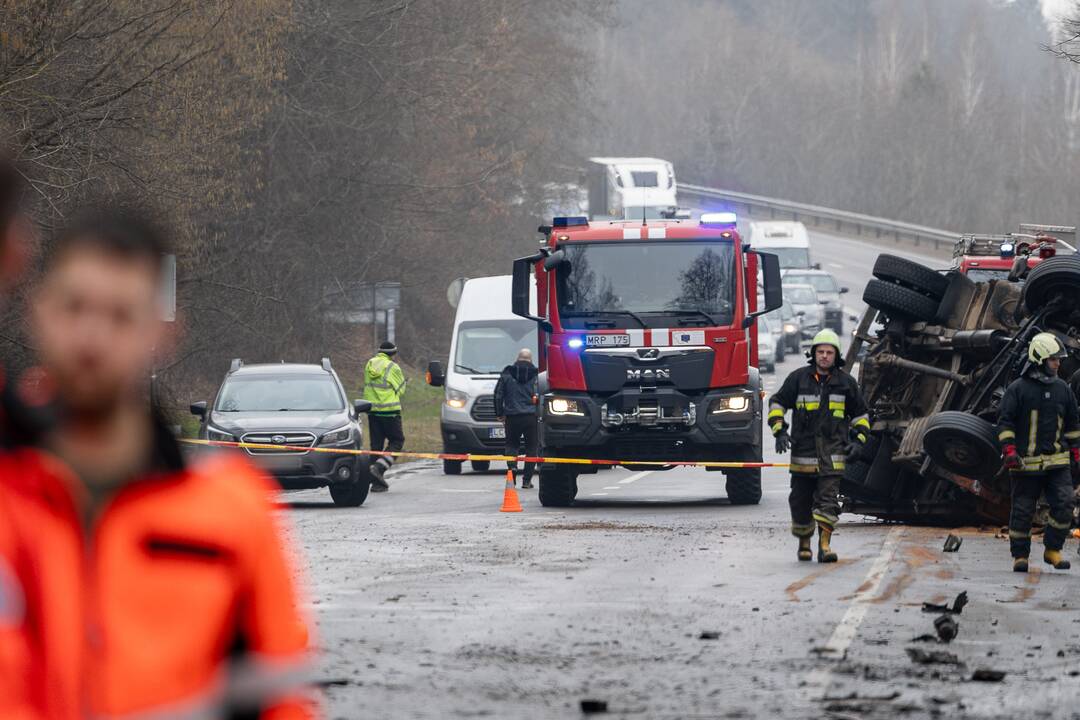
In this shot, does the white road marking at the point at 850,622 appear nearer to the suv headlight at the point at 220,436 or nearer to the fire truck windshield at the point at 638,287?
the fire truck windshield at the point at 638,287

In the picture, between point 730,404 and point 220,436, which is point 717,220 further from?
point 220,436

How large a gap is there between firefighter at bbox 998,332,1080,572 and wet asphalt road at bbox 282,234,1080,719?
38 centimetres

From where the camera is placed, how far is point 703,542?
53.6 feet

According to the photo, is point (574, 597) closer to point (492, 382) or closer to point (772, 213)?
point (492, 382)

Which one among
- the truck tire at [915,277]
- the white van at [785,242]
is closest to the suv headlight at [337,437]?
the truck tire at [915,277]

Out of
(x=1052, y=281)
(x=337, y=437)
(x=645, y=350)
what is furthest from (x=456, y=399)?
(x=1052, y=281)

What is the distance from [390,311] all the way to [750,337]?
21.7m

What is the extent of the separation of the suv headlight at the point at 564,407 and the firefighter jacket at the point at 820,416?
18.8 ft

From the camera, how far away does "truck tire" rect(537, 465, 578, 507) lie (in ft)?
68.2

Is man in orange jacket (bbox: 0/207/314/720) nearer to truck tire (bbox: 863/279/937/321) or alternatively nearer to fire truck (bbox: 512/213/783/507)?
truck tire (bbox: 863/279/937/321)

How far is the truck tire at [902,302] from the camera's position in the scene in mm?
18016

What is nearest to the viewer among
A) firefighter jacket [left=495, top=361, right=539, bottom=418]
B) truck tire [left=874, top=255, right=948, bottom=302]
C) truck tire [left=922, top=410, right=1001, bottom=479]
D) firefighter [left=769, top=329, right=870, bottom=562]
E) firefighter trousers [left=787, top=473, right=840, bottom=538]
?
firefighter trousers [left=787, top=473, right=840, bottom=538]

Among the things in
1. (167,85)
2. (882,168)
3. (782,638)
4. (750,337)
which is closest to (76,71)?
(167,85)

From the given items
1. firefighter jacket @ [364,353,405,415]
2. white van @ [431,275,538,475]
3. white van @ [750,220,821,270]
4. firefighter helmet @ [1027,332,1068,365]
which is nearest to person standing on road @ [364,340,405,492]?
firefighter jacket @ [364,353,405,415]
